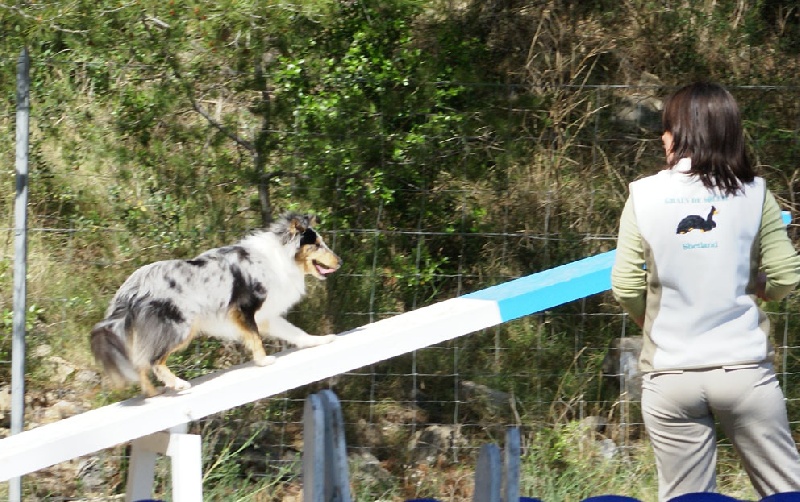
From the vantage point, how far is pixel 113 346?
13.1 ft

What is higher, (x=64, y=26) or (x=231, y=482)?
(x=64, y=26)

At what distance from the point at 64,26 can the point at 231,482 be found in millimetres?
2618

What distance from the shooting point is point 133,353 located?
4012 millimetres

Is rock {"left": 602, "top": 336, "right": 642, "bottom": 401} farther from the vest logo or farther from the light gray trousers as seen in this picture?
the vest logo

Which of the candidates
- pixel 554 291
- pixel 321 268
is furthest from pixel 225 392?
pixel 554 291

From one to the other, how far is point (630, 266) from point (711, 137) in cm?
47

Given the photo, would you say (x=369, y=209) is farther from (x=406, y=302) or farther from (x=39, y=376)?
(x=39, y=376)

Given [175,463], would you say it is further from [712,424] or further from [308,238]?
[712,424]

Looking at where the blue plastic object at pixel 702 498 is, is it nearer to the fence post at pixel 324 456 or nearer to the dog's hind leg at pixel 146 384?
the fence post at pixel 324 456

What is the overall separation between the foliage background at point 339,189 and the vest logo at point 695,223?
2.54m

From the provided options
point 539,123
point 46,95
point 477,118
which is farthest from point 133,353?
point 539,123

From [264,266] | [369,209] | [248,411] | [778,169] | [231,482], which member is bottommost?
[231,482]

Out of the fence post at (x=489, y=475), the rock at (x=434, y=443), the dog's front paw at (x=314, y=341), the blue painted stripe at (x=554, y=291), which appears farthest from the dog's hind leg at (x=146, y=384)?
the fence post at (x=489, y=475)

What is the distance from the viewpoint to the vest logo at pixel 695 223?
279 cm
